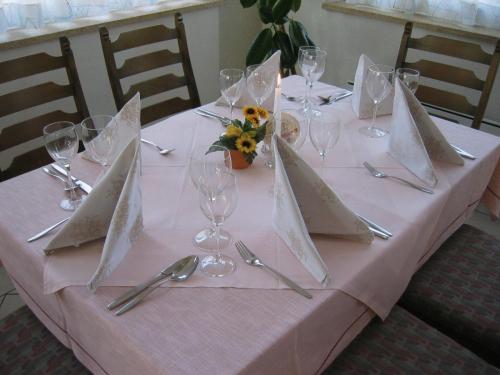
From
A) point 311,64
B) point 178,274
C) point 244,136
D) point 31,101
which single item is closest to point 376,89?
point 311,64

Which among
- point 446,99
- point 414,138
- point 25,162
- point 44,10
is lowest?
point 25,162

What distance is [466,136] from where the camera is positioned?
1.30 meters

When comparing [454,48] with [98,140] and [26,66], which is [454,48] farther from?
[26,66]

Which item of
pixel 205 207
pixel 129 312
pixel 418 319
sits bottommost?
pixel 418 319

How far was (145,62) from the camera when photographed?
1.68 meters

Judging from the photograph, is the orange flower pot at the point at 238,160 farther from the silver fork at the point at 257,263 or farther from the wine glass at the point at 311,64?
the wine glass at the point at 311,64

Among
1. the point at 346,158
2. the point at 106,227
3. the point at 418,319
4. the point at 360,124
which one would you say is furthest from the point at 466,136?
the point at 106,227

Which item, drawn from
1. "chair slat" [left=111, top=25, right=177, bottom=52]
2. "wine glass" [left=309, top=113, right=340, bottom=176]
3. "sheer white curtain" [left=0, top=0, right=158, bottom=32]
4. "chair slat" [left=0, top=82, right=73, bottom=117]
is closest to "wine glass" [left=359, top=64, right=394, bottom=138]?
"wine glass" [left=309, top=113, right=340, bottom=176]

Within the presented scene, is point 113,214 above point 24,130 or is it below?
above

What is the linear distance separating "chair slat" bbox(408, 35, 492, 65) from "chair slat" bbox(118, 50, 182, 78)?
0.95 m

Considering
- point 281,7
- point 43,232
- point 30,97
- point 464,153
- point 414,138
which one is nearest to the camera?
point 43,232

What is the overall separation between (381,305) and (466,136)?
0.67 metres

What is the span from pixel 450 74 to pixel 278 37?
1.09 m

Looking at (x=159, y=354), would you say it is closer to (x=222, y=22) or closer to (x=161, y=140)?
(x=161, y=140)
